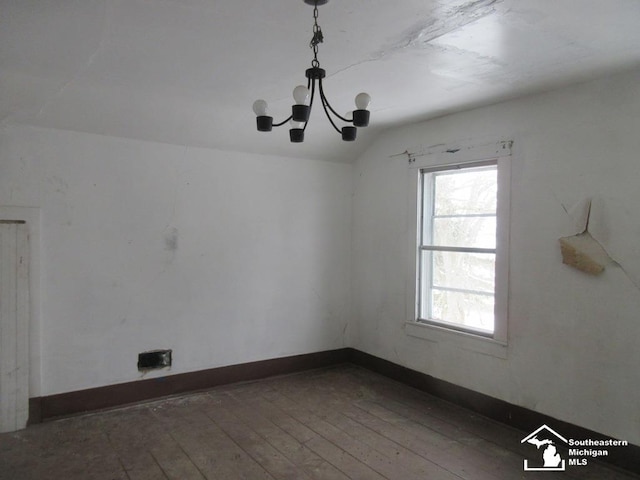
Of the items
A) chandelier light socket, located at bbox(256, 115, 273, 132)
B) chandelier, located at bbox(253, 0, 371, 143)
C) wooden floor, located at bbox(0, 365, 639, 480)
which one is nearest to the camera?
chandelier, located at bbox(253, 0, 371, 143)

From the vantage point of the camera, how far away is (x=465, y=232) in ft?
12.0

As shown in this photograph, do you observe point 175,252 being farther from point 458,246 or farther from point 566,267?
point 566,267

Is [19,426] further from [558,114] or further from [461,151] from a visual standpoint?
[558,114]

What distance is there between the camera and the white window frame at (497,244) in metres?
3.24

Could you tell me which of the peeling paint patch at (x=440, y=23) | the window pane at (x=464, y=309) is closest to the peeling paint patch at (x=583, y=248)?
the window pane at (x=464, y=309)

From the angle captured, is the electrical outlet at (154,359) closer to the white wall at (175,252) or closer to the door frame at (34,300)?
the white wall at (175,252)

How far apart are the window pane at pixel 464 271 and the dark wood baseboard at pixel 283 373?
2.73 ft

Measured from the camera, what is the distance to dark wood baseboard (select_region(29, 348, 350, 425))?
10.6 feet

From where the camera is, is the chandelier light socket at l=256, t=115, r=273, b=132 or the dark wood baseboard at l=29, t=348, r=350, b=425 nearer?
the chandelier light socket at l=256, t=115, r=273, b=132

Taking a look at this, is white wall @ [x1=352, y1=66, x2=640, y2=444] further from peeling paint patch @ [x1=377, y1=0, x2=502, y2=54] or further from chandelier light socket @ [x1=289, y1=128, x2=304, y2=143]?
chandelier light socket @ [x1=289, y1=128, x2=304, y2=143]

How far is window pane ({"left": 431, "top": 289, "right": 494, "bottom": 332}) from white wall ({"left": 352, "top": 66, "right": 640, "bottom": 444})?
0.78ft

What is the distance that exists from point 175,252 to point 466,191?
2530 mm

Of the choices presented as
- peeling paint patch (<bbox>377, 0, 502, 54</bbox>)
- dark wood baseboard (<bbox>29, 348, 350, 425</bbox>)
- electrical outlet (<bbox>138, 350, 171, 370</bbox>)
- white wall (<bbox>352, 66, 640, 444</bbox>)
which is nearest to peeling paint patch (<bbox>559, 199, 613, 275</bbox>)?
white wall (<bbox>352, 66, 640, 444</bbox>)

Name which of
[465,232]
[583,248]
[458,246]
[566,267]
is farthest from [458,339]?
[583,248]
